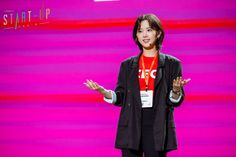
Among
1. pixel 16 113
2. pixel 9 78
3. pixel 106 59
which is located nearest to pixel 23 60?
pixel 9 78

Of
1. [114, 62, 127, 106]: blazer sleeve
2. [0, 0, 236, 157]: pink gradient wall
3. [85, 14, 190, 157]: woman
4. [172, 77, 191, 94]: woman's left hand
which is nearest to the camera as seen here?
[172, 77, 191, 94]: woman's left hand

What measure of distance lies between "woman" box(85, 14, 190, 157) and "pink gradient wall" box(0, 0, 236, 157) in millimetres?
767

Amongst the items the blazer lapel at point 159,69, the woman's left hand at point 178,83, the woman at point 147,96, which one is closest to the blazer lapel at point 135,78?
the woman at point 147,96

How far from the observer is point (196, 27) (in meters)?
3.08

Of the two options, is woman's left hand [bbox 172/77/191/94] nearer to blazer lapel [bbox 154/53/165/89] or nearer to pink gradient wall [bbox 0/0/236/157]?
blazer lapel [bbox 154/53/165/89]

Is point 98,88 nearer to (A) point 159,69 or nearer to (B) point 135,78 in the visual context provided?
(B) point 135,78

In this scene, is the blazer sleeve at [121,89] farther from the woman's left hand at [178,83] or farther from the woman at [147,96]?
the woman's left hand at [178,83]

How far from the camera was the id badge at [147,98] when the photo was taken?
225 cm

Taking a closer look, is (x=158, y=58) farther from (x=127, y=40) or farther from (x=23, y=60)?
(x=23, y=60)

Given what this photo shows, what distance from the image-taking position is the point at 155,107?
224 cm

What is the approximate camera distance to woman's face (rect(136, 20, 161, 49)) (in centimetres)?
235

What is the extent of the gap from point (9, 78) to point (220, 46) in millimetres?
1644

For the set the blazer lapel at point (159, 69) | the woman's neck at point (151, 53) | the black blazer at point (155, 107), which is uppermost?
the woman's neck at point (151, 53)

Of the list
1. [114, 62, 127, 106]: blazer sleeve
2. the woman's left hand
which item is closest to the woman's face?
[114, 62, 127, 106]: blazer sleeve
